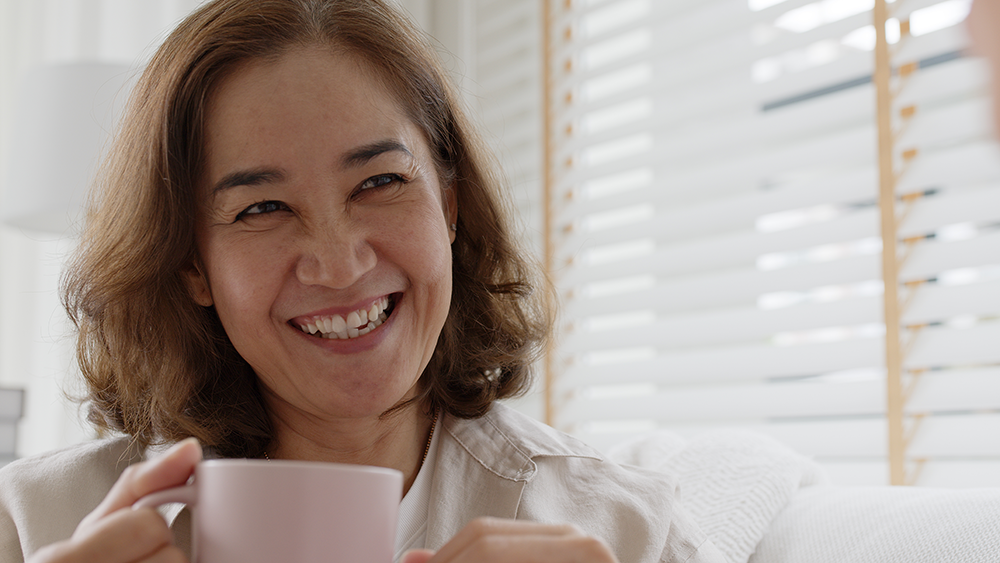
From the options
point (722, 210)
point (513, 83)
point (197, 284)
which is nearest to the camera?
point (197, 284)

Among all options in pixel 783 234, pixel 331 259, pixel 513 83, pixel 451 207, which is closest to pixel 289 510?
pixel 331 259

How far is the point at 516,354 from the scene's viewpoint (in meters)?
1.21

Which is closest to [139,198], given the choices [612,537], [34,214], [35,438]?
[612,537]

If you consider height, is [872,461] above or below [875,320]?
below

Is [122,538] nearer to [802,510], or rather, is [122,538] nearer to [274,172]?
[274,172]

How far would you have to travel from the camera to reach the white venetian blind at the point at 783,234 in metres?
1.55

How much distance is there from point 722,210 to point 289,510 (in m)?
1.59

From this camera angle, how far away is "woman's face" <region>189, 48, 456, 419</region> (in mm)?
900

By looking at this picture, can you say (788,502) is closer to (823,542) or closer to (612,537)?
(823,542)

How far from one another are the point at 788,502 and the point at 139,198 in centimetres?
85

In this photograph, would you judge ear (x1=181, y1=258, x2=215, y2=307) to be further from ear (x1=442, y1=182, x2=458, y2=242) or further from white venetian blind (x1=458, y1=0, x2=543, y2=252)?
white venetian blind (x1=458, y1=0, x2=543, y2=252)

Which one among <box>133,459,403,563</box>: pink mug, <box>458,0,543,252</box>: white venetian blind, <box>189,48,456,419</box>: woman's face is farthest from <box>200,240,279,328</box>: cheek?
<box>458,0,543,252</box>: white venetian blind

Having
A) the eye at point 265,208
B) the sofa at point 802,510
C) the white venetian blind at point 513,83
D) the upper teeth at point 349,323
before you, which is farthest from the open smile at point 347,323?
the white venetian blind at point 513,83

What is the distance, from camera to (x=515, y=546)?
0.58 meters
